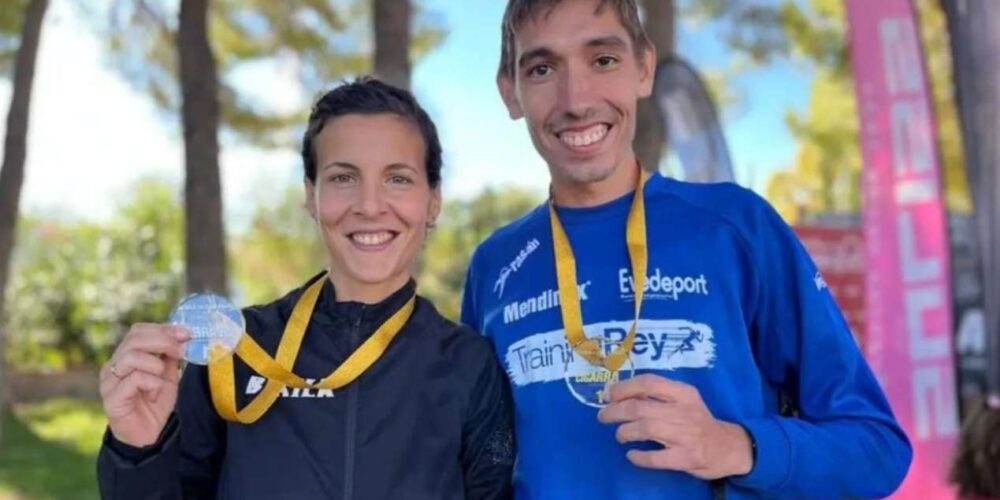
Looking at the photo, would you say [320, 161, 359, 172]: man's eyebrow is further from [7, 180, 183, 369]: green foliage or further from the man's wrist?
[7, 180, 183, 369]: green foliage

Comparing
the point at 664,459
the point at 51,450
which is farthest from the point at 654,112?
the point at 51,450

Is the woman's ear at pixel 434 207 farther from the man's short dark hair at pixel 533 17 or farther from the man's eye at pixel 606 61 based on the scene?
the man's eye at pixel 606 61

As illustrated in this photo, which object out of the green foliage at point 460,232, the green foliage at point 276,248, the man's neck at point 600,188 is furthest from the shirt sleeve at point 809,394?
the green foliage at point 276,248

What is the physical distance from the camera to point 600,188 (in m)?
1.92

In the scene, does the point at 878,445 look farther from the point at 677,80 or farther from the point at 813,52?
the point at 813,52

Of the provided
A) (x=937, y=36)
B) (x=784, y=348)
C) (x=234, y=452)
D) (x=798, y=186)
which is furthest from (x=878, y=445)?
(x=798, y=186)

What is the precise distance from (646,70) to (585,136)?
23cm

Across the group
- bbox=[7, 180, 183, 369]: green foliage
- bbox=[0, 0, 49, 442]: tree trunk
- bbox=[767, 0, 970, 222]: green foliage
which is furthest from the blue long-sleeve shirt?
bbox=[7, 180, 183, 369]: green foliage

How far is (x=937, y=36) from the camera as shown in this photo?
10133 millimetres

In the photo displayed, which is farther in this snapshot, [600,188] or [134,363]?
[600,188]

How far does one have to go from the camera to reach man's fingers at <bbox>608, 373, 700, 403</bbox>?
150 cm

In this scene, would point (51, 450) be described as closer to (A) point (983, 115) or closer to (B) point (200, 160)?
(B) point (200, 160)

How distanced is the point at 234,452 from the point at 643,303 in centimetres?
76

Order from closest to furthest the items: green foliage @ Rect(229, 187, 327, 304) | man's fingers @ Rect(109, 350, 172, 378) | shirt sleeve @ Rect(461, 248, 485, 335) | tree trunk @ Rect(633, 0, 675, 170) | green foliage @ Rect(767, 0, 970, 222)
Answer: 1. man's fingers @ Rect(109, 350, 172, 378)
2. shirt sleeve @ Rect(461, 248, 485, 335)
3. tree trunk @ Rect(633, 0, 675, 170)
4. green foliage @ Rect(767, 0, 970, 222)
5. green foliage @ Rect(229, 187, 327, 304)
